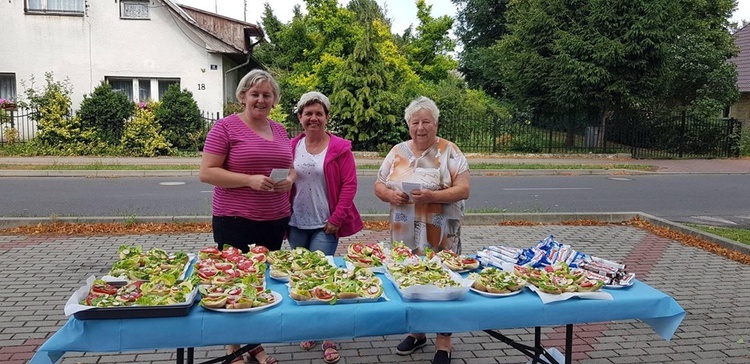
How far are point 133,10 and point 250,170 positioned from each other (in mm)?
19936

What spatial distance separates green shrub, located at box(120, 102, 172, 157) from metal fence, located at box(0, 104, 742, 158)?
5.93 feet

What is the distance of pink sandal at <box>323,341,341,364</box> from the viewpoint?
12.6ft

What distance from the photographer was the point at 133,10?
2039 centimetres

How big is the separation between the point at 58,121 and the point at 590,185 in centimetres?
1691

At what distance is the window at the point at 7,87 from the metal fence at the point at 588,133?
1.37 meters

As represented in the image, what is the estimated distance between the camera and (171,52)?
67.6ft

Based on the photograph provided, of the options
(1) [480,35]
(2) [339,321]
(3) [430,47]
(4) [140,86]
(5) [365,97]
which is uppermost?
(1) [480,35]

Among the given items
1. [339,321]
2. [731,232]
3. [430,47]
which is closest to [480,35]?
[430,47]

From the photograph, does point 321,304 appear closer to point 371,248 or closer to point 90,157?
point 371,248

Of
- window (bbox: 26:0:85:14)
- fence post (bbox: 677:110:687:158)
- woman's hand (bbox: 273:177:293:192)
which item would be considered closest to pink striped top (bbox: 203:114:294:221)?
woman's hand (bbox: 273:177:293:192)

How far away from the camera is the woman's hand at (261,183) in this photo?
329cm

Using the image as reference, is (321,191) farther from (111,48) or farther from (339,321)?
(111,48)

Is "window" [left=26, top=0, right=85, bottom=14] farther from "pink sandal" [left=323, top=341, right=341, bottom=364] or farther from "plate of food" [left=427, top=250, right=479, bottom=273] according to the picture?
"plate of food" [left=427, top=250, right=479, bottom=273]

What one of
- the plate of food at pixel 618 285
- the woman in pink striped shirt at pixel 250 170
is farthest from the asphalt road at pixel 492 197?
the plate of food at pixel 618 285
